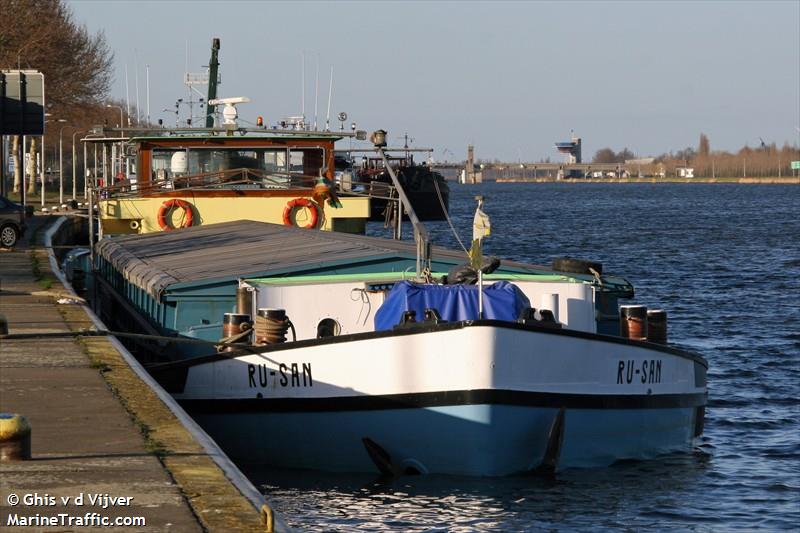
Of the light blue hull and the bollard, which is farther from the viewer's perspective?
the light blue hull

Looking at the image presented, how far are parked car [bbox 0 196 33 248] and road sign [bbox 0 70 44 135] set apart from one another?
4.58 meters

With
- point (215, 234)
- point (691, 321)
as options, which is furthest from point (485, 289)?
point (691, 321)

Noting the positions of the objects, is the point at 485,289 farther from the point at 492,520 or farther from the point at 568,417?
the point at 492,520

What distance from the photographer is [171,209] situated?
1139 inches

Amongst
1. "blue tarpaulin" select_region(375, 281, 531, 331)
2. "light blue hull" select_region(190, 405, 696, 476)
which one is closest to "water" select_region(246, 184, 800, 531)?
"light blue hull" select_region(190, 405, 696, 476)

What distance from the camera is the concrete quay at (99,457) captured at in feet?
30.7

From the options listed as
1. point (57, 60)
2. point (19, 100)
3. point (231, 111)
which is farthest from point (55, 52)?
point (231, 111)

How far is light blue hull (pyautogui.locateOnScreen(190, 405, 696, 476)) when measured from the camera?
1523 centimetres

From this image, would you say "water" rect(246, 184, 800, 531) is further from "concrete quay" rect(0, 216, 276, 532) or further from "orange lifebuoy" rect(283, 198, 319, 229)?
"orange lifebuoy" rect(283, 198, 319, 229)

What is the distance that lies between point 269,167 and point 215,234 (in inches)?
152

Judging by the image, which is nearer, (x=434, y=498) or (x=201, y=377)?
(x=434, y=498)

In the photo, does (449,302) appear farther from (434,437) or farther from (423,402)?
(434,437)

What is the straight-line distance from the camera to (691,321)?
37.2 m

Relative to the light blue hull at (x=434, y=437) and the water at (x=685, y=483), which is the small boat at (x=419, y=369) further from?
the water at (x=685, y=483)
